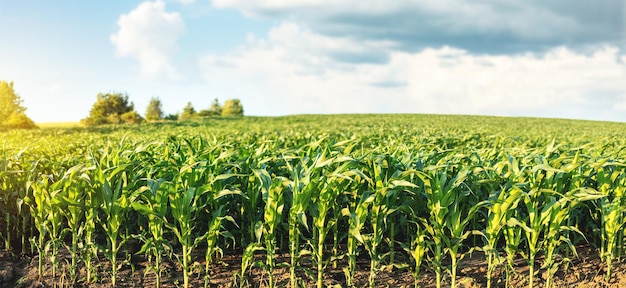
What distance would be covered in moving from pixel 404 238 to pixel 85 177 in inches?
145

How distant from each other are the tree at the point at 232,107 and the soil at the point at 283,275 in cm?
9430

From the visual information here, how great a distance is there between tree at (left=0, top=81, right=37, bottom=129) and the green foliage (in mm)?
41374

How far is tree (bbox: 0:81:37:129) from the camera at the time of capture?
189 feet

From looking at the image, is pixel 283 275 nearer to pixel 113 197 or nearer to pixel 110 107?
pixel 113 197

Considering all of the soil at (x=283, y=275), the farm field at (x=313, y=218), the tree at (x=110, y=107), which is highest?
the tree at (x=110, y=107)

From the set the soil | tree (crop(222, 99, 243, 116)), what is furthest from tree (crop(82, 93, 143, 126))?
the soil

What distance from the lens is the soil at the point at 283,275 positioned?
4680 millimetres

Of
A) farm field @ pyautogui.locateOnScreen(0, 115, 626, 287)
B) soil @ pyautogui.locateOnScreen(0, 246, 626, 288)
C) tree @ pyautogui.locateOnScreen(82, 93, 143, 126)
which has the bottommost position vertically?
soil @ pyautogui.locateOnScreen(0, 246, 626, 288)

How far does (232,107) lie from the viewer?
335 feet

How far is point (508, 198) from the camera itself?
4211mm

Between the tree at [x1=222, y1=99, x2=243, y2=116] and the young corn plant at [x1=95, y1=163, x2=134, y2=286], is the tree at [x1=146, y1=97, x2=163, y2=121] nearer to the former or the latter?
the tree at [x1=222, y1=99, x2=243, y2=116]

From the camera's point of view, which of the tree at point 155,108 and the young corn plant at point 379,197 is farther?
the tree at point 155,108

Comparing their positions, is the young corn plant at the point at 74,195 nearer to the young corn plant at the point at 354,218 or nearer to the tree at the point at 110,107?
the young corn plant at the point at 354,218

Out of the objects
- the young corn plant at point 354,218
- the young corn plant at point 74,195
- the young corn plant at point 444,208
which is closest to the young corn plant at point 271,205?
the young corn plant at point 354,218
